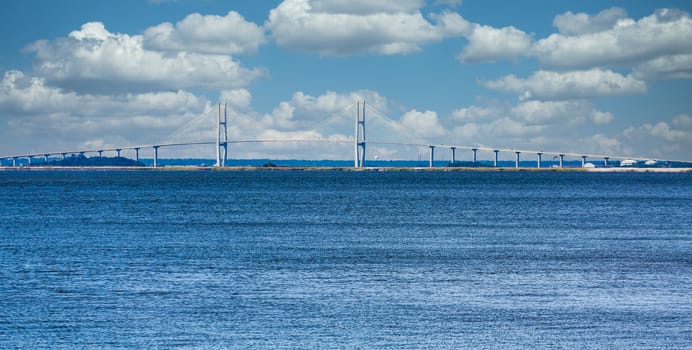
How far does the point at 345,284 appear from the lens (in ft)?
74.0

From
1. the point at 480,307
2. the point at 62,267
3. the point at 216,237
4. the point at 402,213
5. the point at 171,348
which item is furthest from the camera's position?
the point at 402,213

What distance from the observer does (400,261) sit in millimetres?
27328

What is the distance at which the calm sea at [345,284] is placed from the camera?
55.2ft

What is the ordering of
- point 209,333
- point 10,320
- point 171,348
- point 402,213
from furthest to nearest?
point 402,213 → point 10,320 → point 209,333 → point 171,348

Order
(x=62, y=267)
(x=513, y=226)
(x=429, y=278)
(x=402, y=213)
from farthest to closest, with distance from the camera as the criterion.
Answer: (x=402, y=213) < (x=513, y=226) < (x=62, y=267) < (x=429, y=278)

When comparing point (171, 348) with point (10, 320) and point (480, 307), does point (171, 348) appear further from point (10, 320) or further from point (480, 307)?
point (480, 307)

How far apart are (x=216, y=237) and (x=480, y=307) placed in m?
18.1

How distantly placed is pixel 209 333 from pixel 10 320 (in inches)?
163

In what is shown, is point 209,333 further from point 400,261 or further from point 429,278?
point 400,261

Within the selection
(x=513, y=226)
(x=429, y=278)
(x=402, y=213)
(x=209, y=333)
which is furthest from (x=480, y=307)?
(x=402, y=213)

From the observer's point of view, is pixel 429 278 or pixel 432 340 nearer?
pixel 432 340

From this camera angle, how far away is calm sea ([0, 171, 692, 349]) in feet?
55.2

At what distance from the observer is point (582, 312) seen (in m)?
18.8

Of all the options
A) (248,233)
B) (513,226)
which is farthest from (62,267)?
(513,226)
